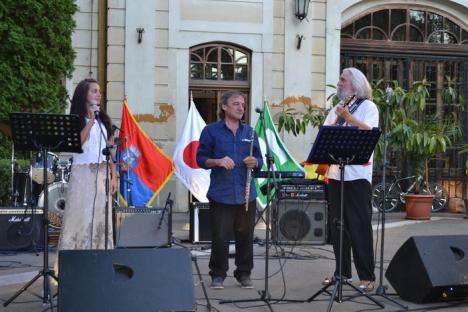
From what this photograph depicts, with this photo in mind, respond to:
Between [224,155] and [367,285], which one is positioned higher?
[224,155]

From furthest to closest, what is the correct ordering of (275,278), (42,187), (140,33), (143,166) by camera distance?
(140,33) < (143,166) < (42,187) < (275,278)

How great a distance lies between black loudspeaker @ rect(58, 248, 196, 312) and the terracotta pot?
959 centimetres

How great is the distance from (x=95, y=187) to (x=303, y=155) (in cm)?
Result: 828

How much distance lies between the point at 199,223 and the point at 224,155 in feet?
9.85

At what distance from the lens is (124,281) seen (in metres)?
5.00

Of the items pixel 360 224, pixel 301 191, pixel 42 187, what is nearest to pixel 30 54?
pixel 42 187

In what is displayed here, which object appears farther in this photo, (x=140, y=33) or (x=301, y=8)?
(x=301, y=8)

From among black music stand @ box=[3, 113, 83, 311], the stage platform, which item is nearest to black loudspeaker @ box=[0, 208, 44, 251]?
the stage platform

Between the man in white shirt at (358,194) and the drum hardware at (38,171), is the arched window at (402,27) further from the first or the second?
the man in white shirt at (358,194)

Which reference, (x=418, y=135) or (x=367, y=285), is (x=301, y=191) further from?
(x=418, y=135)

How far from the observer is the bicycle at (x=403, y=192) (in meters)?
14.8

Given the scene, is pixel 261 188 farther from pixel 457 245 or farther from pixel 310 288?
pixel 457 245

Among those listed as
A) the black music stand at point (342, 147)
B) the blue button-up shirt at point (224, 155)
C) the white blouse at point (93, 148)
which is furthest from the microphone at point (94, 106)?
the black music stand at point (342, 147)

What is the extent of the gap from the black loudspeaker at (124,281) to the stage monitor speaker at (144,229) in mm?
3771
